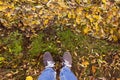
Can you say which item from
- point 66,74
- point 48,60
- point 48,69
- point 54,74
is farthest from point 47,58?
point 66,74

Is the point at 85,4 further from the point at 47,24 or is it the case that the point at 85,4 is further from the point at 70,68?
the point at 70,68

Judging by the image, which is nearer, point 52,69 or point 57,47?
point 52,69

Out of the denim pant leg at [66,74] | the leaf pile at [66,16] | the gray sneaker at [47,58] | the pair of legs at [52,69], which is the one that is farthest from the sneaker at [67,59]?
the leaf pile at [66,16]

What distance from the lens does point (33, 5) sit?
524 centimetres

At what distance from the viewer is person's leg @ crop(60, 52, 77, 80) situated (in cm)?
464

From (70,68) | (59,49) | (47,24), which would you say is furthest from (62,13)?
(70,68)

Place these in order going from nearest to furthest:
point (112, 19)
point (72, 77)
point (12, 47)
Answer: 1. point (72, 77)
2. point (12, 47)
3. point (112, 19)

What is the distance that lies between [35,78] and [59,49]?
69 cm

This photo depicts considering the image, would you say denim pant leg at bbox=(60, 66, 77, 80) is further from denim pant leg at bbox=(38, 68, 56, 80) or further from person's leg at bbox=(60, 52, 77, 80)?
denim pant leg at bbox=(38, 68, 56, 80)

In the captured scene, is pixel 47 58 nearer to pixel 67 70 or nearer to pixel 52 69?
pixel 52 69

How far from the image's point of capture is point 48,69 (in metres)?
4.82

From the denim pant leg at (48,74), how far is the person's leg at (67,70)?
0.45 ft

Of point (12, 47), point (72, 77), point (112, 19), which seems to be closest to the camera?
point (72, 77)

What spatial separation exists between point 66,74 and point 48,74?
31 cm
